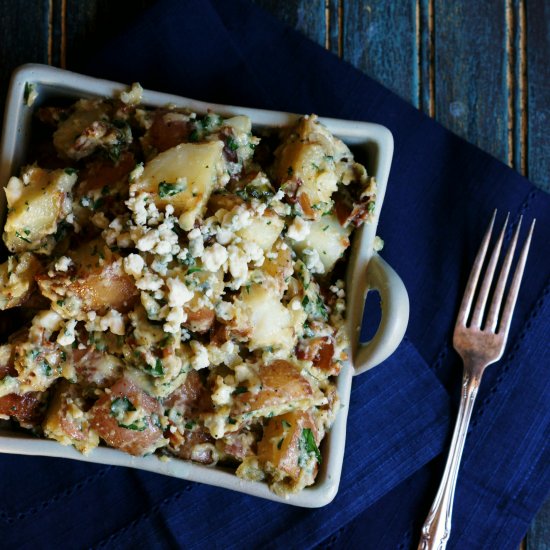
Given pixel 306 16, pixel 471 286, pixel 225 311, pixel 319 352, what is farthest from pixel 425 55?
pixel 225 311

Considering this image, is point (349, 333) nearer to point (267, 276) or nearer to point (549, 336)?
point (267, 276)

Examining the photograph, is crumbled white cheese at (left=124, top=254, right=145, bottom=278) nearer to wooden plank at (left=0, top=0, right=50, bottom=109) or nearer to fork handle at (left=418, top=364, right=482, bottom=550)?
wooden plank at (left=0, top=0, right=50, bottom=109)

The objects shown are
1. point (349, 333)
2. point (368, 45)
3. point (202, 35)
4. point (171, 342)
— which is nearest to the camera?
point (171, 342)

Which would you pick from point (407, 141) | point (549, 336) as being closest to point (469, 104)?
point (407, 141)

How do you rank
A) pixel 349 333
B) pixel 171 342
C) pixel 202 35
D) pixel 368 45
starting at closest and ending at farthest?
pixel 171 342
pixel 349 333
pixel 202 35
pixel 368 45

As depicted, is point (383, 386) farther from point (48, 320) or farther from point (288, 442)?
point (48, 320)

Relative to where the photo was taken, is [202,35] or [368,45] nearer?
[202,35]

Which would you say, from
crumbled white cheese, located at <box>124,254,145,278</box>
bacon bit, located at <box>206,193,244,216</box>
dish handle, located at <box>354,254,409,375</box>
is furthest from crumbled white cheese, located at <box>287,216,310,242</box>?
crumbled white cheese, located at <box>124,254,145,278</box>
